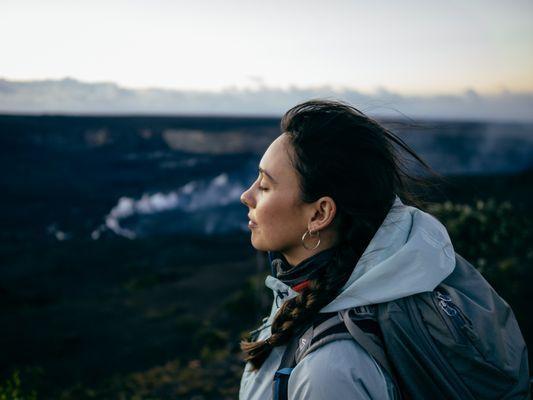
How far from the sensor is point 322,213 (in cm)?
145

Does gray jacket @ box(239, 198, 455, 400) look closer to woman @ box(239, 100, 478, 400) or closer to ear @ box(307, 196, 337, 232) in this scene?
woman @ box(239, 100, 478, 400)

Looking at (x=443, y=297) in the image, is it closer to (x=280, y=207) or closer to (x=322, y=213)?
(x=322, y=213)

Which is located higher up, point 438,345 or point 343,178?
point 343,178

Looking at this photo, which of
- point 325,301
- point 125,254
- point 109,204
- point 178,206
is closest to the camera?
point 325,301

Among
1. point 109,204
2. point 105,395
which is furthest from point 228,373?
point 109,204

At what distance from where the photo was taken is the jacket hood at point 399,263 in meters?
1.19

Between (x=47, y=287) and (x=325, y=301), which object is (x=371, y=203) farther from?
(x=47, y=287)

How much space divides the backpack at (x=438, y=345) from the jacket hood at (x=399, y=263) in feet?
0.11

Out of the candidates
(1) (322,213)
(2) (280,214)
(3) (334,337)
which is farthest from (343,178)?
(3) (334,337)

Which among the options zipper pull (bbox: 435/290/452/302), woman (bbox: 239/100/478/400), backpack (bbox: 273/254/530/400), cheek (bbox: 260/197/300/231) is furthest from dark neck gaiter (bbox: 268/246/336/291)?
zipper pull (bbox: 435/290/452/302)

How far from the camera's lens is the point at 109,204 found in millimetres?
37188

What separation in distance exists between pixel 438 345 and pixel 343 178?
1.82 feet

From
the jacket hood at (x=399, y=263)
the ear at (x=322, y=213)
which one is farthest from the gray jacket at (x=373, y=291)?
the ear at (x=322, y=213)

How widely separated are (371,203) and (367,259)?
8.1 inches
